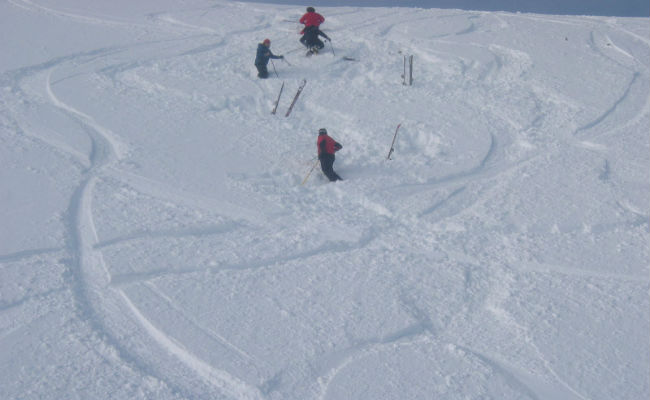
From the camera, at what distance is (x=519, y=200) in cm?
599

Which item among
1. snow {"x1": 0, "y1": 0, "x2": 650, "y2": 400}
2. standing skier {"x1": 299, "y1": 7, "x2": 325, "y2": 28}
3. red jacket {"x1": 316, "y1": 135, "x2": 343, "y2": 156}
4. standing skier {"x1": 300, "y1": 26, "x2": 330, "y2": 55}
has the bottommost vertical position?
snow {"x1": 0, "y1": 0, "x2": 650, "y2": 400}

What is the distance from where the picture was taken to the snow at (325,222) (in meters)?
4.11

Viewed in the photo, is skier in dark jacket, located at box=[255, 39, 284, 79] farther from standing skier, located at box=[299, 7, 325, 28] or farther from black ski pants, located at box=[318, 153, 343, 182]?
black ski pants, located at box=[318, 153, 343, 182]

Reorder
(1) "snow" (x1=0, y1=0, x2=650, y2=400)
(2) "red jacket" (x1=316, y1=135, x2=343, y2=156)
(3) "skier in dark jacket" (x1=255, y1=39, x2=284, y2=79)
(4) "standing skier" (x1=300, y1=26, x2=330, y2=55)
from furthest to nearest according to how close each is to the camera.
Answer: (4) "standing skier" (x1=300, y1=26, x2=330, y2=55), (3) "skier in dark jacket" (x1=255, y1=39, x2=284, y2=79), (2) "red jacket" (x1=316, y1=135, x2=343, y2=156), (1) "snow" (x1=0, y1=0, x2=650, y2=400)

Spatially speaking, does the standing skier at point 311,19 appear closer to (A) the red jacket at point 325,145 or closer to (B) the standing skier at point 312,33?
(B) the standing skier at point 312,33

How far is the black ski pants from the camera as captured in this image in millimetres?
6242

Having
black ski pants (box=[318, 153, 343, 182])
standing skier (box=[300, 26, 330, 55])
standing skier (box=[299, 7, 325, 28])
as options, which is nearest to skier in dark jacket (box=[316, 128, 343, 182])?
black ski pants (box=[318, 153, 343, 182])

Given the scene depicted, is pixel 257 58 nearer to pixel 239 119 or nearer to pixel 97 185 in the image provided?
pixel 239 119

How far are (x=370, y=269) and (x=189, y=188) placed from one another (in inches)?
84.0

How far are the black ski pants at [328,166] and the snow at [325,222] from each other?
0.40ft

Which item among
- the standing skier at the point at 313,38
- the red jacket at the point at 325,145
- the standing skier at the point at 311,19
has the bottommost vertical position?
the red jacket at the point at 325,145

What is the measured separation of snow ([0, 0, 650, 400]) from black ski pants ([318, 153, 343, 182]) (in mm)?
122

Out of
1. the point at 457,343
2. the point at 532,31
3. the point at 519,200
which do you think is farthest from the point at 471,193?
the point at 532,31

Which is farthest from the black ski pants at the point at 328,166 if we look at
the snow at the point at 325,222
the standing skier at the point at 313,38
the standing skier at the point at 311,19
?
the standing skier at the point at 311,19
